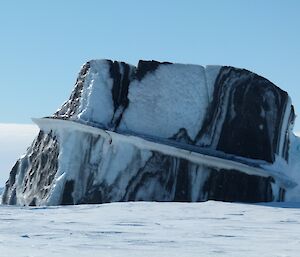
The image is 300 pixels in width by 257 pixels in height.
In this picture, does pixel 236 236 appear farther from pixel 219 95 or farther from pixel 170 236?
pixel 219 95

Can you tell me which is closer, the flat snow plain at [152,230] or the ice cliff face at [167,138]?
the flat snow plain at [152,230]

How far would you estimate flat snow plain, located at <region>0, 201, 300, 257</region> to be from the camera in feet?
13.6

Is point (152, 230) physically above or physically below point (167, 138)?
below

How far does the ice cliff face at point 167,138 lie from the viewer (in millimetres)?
8328

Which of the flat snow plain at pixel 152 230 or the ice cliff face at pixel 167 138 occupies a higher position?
the ice cliff face at pixel 167 138

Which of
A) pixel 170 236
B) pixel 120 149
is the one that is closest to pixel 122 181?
pixel 120 149

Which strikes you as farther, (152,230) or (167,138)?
(167,138)

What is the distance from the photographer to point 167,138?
8516mm

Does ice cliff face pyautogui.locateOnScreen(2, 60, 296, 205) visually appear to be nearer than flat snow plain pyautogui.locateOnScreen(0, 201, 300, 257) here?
No

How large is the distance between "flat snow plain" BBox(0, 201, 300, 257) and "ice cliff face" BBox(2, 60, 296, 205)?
2.81ft

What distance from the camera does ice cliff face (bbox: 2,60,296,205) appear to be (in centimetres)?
833

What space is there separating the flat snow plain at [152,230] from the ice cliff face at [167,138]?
0.86 m

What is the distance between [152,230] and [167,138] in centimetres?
336

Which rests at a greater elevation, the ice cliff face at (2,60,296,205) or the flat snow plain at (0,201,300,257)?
the ice cliff face at (2,60,296,205)
